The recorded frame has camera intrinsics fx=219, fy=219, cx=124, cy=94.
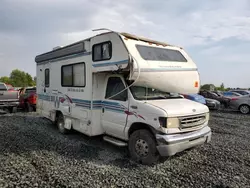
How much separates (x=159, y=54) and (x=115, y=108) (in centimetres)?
181

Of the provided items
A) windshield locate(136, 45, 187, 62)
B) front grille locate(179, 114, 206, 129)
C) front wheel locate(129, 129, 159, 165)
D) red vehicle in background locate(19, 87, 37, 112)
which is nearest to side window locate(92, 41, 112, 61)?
windshield locate(136, 45, 187, 62)

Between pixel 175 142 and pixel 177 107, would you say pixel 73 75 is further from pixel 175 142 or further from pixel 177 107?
pixel 175 142

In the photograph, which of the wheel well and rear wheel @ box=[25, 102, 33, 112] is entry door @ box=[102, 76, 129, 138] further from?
rear wheel @ box=[25, 102, 33, 112]

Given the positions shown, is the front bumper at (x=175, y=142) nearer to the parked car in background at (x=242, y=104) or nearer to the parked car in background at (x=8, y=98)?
the parked car in background at (x=8, y=98)

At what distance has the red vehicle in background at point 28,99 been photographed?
13344mm

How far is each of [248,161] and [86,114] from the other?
4.37 meters

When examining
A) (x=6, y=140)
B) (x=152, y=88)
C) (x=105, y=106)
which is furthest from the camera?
(x=6, y=140)

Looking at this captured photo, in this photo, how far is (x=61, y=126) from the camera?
7.95 metres

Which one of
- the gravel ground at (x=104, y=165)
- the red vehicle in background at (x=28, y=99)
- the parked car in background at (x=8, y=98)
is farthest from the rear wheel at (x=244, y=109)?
the parked car in background at (x=8, y=98)

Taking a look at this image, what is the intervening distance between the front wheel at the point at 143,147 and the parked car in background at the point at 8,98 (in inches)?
398

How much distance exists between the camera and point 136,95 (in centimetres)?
531

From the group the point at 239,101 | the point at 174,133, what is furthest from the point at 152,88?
the point at 239,101

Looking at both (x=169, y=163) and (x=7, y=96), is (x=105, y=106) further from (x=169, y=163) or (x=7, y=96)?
(x=7, y=96)

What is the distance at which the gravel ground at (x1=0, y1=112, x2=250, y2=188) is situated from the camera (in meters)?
4.13
